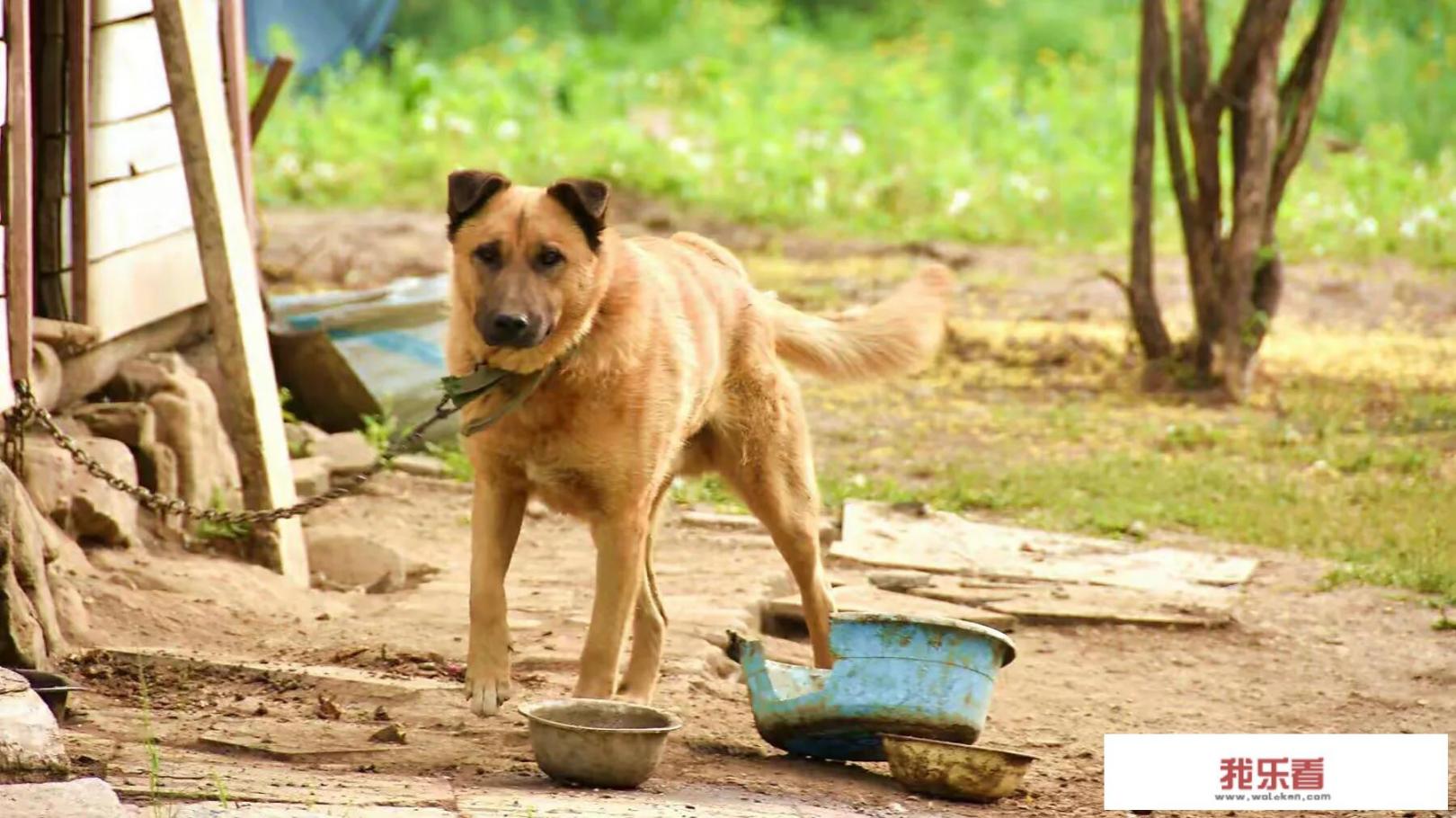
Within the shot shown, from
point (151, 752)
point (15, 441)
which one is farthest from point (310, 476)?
point (151, 752)

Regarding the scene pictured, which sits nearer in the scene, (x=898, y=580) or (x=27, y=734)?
(x=27, y=734)

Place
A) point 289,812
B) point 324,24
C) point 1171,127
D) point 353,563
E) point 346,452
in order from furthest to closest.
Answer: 1. point 324,24
2. point 1171,127
3. point 346,452
4. point 353,563
5. point 289,812

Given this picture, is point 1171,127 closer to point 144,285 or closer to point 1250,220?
point 1250,220

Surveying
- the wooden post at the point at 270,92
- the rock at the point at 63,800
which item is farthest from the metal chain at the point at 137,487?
the wooden post at the point at 270,92

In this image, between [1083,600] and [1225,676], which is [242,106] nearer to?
[1083,600]

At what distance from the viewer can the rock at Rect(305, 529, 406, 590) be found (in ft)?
24.6

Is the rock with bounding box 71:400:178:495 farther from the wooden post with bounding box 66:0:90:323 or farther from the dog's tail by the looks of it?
the dog's tail

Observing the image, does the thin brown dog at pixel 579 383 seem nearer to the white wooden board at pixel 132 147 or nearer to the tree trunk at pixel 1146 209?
the white wooden board at pixel 132 147

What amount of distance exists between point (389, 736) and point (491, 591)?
1.69ft

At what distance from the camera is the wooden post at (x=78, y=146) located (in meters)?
7.04

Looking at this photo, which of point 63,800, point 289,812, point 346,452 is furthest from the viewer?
point 346,452

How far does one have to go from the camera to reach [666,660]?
6.36m

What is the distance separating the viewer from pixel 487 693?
5.34m

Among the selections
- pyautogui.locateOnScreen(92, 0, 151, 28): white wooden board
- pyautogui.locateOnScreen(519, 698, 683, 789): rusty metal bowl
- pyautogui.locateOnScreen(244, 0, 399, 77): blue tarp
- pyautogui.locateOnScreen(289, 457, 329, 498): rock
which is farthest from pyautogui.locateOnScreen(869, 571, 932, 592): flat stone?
pyautogui.locateOnScreen(244, 0, 399, 77): blue tarp
